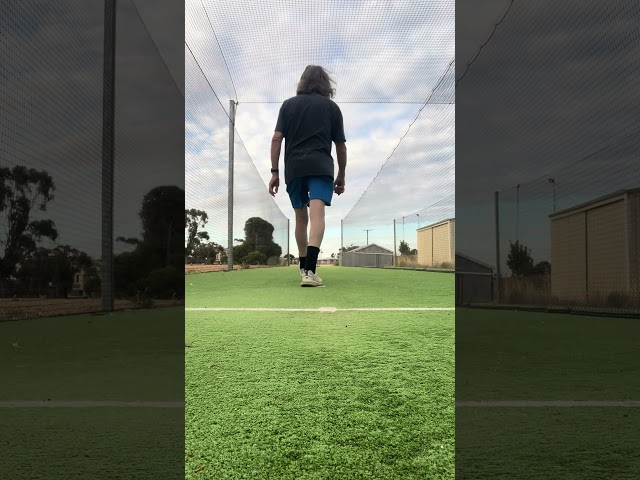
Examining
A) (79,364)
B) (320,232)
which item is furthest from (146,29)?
(79,364)

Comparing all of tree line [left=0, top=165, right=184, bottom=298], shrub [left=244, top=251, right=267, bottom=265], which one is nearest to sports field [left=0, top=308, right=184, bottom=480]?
tree line [left=0, top=165, right=184, bottom=298]

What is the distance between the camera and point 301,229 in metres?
3.56

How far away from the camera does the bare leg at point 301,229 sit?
3559 mm

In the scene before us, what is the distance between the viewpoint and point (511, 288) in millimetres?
3543

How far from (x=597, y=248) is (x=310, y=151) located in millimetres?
2320

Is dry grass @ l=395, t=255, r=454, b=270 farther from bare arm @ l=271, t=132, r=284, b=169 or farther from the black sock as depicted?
bare arm @ l=271, t=132, r=284, b=169

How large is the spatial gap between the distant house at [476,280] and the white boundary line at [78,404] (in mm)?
2736

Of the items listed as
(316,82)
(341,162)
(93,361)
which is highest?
(316,82)

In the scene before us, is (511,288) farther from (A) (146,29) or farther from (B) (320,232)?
(A) (146,29)

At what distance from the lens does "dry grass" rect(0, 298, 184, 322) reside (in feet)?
10.4

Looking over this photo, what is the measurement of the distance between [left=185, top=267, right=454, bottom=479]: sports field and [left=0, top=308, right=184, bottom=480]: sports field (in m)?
0.06

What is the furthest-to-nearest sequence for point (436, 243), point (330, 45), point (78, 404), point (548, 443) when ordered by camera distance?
point (436, 243), point (330, 45), point (78, 404), point (548, 443)

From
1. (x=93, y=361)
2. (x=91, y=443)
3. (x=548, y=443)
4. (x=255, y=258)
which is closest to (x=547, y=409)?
(x=548, y=443)

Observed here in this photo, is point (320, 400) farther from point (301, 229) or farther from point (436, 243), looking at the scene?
point (436, 243)
